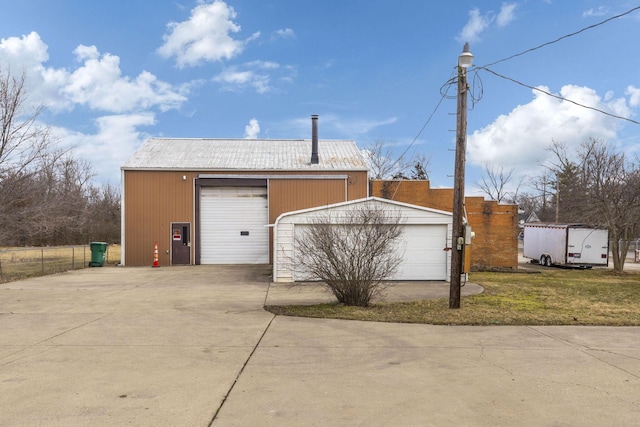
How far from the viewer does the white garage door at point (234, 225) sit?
2517cm

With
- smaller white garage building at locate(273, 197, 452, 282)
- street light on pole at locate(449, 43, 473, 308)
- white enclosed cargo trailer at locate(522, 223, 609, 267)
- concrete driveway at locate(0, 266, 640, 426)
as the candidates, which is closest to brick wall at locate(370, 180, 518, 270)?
white enclosed cargo trailer at locate(522, 223, 609, 267)

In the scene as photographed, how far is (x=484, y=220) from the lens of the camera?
2520 centimetres

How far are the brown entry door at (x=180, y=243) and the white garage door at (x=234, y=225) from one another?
2.24 ft

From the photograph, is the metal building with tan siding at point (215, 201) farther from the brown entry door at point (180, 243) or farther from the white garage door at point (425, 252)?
the white garage door at point (425, 252)

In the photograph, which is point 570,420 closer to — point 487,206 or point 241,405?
point 241,405

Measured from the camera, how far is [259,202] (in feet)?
83.6

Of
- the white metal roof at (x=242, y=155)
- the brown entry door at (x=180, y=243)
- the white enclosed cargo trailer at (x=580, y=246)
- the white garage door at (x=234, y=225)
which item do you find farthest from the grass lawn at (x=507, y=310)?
the brown entry door at (x=180, y=243)

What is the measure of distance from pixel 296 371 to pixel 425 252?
1218 centimetres

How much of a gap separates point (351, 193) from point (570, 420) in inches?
838

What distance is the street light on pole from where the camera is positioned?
10.6 m

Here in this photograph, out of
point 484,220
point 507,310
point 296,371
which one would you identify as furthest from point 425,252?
point 296,371

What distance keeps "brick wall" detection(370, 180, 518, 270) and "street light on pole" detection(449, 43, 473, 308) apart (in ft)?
47.7

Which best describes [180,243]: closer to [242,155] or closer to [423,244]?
[242,155]

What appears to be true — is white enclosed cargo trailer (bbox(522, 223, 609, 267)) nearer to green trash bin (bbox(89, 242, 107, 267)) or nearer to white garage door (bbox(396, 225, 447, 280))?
white garage door (bbox(396, 225, 447, 280))
